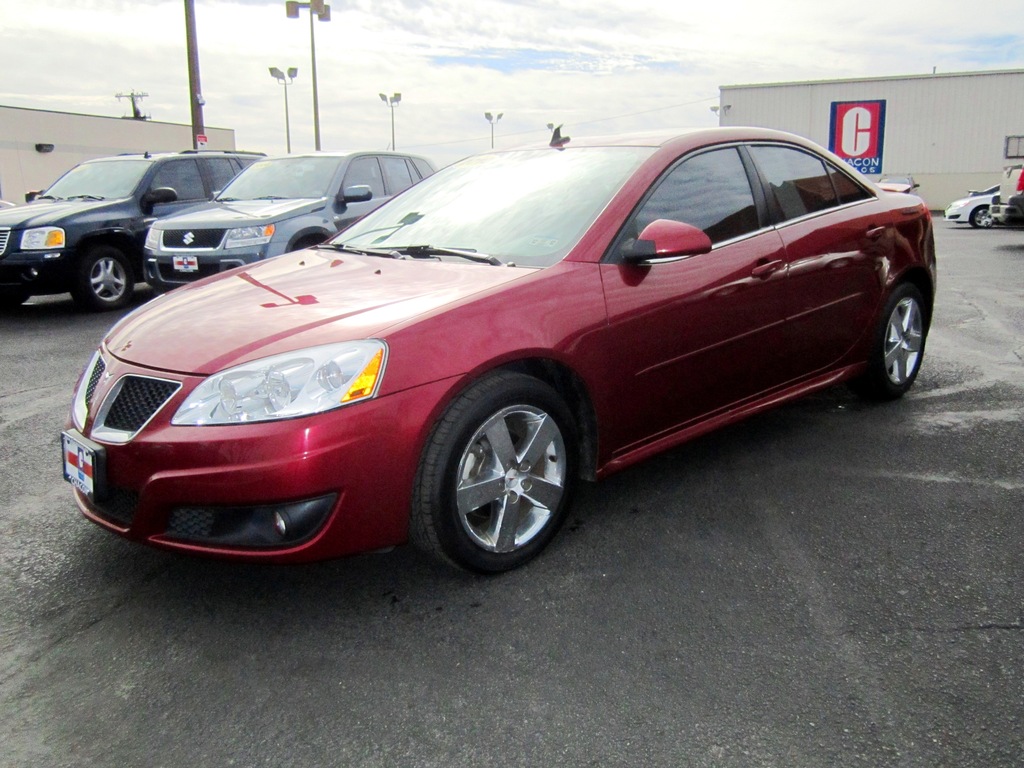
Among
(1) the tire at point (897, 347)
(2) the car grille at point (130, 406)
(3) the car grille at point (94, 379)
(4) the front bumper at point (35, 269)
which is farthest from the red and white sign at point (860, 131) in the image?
(2) the car grille at point (130, 406)

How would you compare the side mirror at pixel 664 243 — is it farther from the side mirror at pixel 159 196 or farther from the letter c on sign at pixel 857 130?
the letter c on sign at pixel 857 130

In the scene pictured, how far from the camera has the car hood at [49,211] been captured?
912cm

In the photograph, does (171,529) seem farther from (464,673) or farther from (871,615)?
(871,615)

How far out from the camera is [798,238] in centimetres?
418

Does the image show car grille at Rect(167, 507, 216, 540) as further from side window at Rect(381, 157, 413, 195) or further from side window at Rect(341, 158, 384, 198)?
side window at Rect(381, 157, 413, 195)

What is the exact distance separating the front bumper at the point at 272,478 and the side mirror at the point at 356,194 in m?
5.99

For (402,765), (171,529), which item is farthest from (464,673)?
(171,529)

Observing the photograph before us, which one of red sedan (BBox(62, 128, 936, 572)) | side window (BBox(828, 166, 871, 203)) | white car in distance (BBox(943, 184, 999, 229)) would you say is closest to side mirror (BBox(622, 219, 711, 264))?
red sedan (BBox(62, 128, 936, 572))

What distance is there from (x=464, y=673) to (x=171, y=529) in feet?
3.19

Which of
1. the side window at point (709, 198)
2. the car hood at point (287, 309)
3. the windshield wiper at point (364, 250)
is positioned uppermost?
the side window at point (709, 198)

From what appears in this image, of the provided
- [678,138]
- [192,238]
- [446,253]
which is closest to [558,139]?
[678,138]

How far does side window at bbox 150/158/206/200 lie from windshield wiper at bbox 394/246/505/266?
7528 mm

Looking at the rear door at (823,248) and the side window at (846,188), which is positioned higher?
the side window at (846,188)

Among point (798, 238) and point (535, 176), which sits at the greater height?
point (535, 176)
